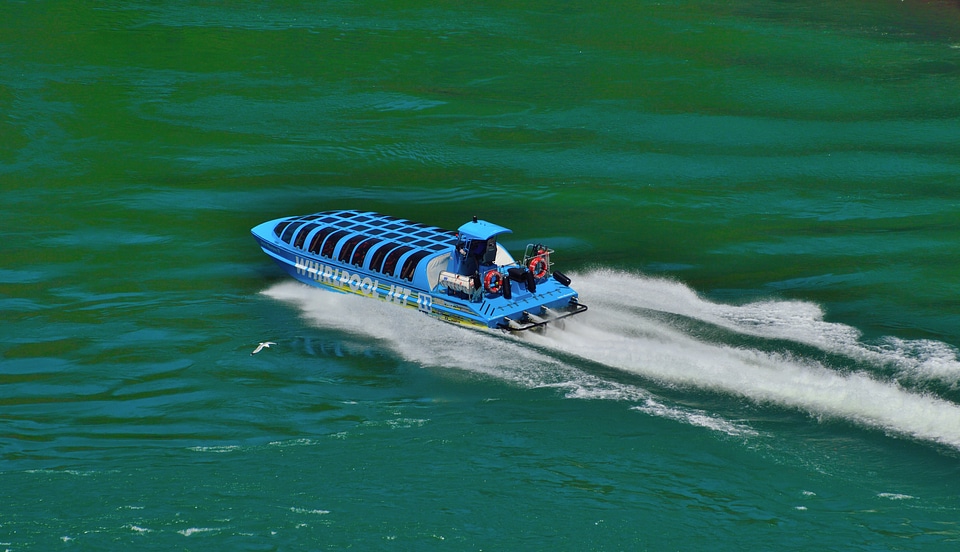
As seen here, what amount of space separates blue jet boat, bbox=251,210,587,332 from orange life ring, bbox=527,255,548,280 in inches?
1.1

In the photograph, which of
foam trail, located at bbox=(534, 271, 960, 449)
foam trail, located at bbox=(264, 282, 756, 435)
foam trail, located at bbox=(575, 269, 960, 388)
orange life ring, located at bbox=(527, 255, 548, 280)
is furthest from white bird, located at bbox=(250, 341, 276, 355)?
foam trail, located at bbox=(575, 269, 960, 388)

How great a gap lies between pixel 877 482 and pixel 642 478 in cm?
475

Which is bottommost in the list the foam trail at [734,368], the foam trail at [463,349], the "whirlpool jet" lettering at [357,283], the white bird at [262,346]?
the white bird at [262,346]

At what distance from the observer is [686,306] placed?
102ft

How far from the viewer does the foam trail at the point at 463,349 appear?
25266 millimetres

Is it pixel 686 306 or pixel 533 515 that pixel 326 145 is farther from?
pixel 533 515

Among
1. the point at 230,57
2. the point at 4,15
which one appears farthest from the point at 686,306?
the point at 4,15

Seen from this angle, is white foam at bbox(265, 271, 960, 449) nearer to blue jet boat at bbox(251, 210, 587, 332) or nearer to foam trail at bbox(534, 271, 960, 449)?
foam trail at bbox(534, 271, 960, 449)

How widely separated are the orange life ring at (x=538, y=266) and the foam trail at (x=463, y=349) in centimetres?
236

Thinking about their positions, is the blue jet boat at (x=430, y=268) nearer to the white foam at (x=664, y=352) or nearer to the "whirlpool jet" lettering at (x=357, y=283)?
the "whirlpool jet" lettering at (x=357, y=283)

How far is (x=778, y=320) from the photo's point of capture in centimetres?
2995

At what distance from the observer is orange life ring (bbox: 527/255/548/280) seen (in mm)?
30594

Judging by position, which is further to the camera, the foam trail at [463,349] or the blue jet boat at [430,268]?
the blue jet boat at [430,268]

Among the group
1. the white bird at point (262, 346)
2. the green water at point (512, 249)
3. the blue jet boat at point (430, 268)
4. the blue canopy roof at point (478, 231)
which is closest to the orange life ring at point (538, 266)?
the blue jet boat at point (430, 268)
